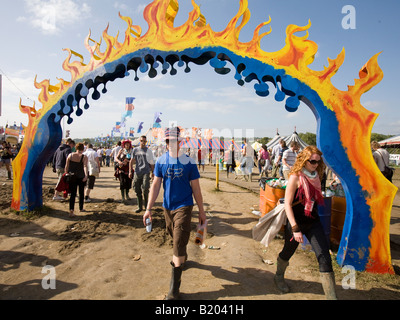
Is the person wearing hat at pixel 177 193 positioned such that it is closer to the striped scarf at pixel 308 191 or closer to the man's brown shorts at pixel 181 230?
the man's brown shorts at pixel 181 230

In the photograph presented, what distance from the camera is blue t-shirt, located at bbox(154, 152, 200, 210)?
299cm

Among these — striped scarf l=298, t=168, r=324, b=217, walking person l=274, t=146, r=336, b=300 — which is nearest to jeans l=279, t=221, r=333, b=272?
walking person l=274, t=146, r=336, b=300

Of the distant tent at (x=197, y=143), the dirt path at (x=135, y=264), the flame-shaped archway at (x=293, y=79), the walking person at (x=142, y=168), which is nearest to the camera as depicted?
the dirt path at (x=135, y=264)

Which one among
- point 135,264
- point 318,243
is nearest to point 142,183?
point 135,264

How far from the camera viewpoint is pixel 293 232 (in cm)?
267

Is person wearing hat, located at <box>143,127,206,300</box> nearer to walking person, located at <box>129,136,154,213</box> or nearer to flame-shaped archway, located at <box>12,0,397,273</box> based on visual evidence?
flame-shaped archway, located at <box>12,0,397,273</box>

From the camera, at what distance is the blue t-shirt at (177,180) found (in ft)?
9.81

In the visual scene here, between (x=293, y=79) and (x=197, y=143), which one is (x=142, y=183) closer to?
(x=293, y=79)

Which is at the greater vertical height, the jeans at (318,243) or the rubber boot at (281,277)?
the jeans at (318,243)

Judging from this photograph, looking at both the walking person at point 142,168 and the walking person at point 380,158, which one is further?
the walking person at point 380,158

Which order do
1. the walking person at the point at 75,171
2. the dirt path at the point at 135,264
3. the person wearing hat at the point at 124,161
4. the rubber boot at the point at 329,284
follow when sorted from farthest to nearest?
the person wearing hat at the point at 124,161, the walking person at the point at 75,171, the dirt path at the point at 135,264, the rubber boot at the point at 329,284

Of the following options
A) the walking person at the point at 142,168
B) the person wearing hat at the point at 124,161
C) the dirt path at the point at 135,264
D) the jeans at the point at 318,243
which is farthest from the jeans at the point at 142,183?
the jeans at the point at 318,243
